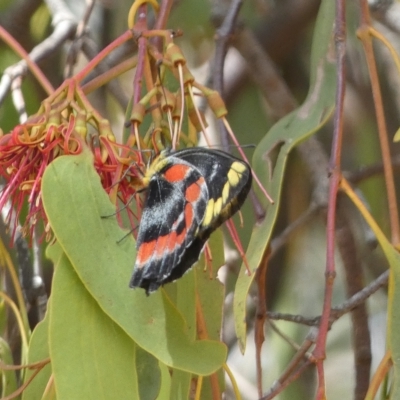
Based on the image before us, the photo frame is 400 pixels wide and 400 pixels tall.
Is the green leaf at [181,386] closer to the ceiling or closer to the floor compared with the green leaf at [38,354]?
closer to the floor

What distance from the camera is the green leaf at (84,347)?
0.49 metres

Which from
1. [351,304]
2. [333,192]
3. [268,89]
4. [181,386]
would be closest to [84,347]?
[181,386]

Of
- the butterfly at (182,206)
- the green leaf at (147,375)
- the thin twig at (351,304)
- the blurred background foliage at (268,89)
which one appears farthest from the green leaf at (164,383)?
the blurred background foliage at (268,89)

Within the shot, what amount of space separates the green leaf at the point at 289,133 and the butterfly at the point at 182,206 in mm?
70

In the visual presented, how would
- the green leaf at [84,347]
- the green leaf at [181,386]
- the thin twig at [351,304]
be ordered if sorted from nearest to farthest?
the green leaf at [84,347] < the green leaf at [181,386] < the thin twig at [351,304]

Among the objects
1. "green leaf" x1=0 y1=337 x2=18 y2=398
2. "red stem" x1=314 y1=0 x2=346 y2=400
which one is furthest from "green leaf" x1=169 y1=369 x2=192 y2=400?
"green leaf" x1=0 y1=337 x2=18 y2=398

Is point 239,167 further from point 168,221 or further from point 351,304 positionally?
point 351,304

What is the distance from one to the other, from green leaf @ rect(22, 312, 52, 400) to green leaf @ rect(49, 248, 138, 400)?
5.2 inches

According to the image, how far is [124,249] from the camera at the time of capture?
556mm

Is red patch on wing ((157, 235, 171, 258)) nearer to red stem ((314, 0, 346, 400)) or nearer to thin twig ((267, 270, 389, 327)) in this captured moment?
red stem ((314, 0, 346, 400))

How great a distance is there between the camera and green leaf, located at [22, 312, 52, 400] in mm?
654

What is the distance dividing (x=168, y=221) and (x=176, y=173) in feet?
0.20

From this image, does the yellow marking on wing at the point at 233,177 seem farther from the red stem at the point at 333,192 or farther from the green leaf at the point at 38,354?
the green leaf at the point at 38,354

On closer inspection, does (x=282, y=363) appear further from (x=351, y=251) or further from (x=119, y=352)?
(x=119, y=352)
